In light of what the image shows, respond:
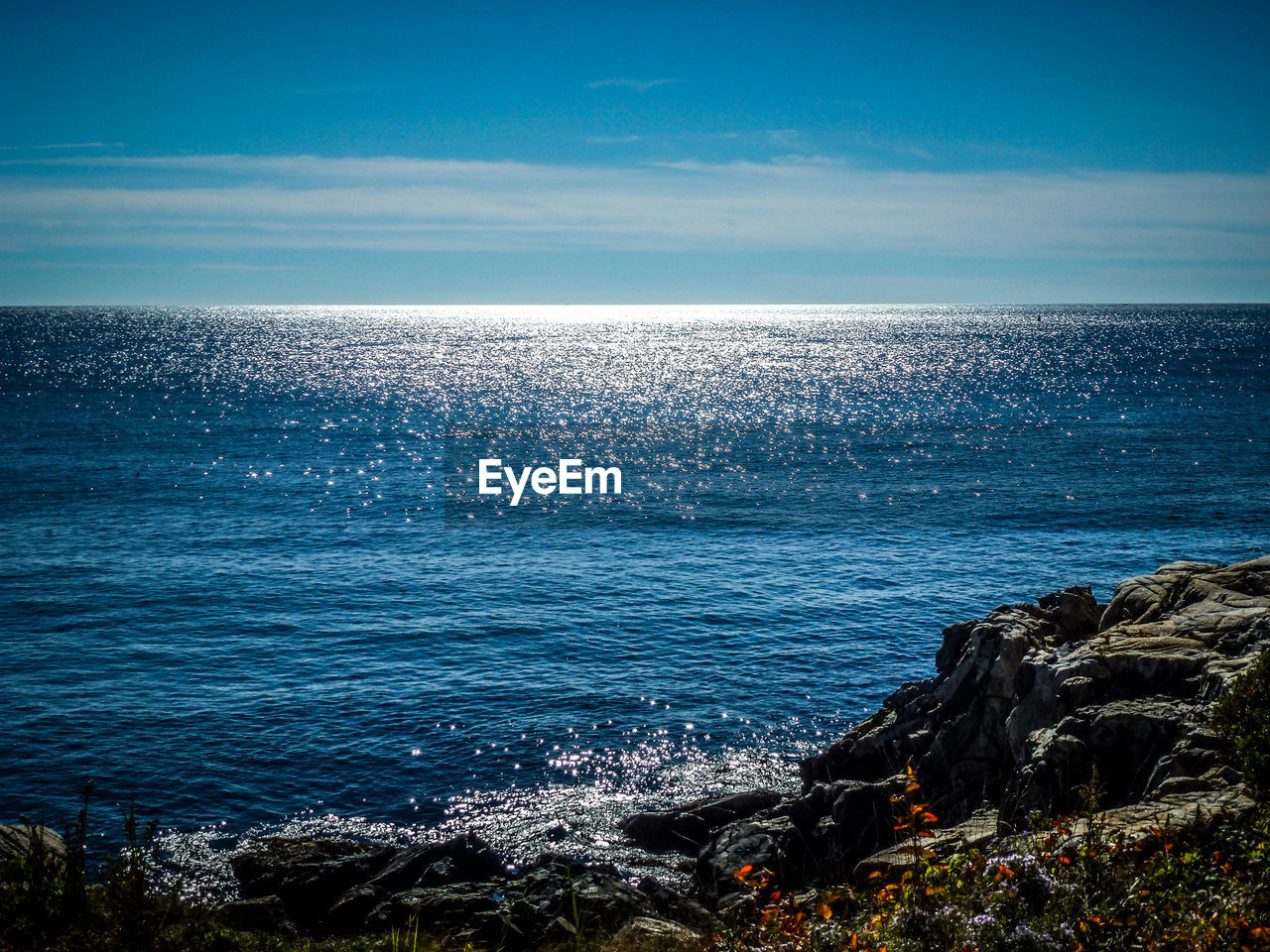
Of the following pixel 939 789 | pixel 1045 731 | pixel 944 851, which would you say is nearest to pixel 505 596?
pixel 939 789

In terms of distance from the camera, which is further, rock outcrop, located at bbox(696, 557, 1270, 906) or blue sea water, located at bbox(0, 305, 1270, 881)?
blue sea water, located at bbox(0, 305, 1270, 881)

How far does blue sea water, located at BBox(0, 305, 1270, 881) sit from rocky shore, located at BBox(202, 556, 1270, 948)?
3.84 metres

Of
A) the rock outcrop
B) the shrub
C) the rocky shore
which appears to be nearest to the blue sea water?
the rocky shore

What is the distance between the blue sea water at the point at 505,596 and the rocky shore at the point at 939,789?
3.84m

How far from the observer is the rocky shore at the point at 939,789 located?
22.4m

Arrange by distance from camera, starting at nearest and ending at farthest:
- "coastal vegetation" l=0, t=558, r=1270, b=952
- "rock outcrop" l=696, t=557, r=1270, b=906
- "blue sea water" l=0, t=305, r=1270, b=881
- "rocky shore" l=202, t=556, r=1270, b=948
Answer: "coastal vegetation" l=0, t=558, r=1270, b=952 < "rock outcrop" l=696, t=557, r=1270, b=906 < "rocky shore" l=202, t=556, r=1270, b=948 < "blue sea water" l=0, t=305, r=1270, b=881

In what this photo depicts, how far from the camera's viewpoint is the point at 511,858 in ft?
112

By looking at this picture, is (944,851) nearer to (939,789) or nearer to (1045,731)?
(1045,731)

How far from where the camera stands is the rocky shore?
22438mm

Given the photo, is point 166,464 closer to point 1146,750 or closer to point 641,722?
point 641,722

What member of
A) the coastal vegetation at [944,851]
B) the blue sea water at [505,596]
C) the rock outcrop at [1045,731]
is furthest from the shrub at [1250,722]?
the blue sea water at [505,596]

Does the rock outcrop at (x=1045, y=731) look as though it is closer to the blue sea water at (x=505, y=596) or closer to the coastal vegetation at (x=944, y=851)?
the coastal vegetation at (x=944, y=851)

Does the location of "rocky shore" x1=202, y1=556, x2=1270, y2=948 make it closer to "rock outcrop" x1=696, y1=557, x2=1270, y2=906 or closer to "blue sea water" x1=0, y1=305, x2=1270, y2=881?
"rock outcrop" x1=696, y1=557, x2=1270, y2=906

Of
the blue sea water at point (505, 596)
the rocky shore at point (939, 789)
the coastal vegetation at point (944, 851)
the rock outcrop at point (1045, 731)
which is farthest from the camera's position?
the blue sea water at point (505, 596)
